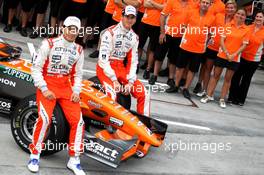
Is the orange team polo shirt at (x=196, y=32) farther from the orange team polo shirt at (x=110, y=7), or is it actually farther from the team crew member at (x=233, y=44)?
the orange team polo shirt at (x=110, y=7)

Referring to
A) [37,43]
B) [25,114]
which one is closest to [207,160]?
[25,114]

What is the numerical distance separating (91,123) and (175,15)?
13.2ft

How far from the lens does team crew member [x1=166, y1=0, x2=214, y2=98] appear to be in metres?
9.82

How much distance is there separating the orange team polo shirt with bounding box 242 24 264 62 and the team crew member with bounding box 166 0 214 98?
33.7 inches

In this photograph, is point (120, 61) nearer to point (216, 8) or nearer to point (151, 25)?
point (151, 25)

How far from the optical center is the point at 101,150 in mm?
6004

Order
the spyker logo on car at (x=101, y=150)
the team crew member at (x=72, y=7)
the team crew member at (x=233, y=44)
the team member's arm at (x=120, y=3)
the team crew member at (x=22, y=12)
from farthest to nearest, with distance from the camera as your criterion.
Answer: the team crew member at (x=22, y=12), the team crew member at (x=72, y=7), the team member's arm at (x=120, y=3), the team crew member at (x=233, y=44), the spyker logo on car at (x=101, y=150)

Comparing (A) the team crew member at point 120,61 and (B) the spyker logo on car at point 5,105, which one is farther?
(A) the team crew member at point 120,61

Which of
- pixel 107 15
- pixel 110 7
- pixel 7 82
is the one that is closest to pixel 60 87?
pixel 7 82

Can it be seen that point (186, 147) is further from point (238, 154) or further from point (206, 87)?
point (206, 87)

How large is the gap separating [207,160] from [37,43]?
5878 mm

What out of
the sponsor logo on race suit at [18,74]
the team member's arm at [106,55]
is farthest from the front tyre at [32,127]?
the team member's arm at [106,55]

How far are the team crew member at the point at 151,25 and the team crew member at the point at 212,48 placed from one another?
110 cm

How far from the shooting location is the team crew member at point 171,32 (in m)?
10.0
